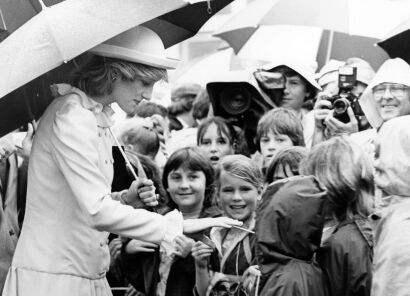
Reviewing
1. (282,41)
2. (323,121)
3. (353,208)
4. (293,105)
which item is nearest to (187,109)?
(282,41)

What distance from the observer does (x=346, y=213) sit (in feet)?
15.5

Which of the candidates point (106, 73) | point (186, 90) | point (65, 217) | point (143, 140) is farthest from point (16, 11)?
point (186, 90)

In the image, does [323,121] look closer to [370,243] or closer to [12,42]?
[370,243]

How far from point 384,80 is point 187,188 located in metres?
1.35

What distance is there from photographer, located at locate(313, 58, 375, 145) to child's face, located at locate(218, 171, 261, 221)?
89 centimetres

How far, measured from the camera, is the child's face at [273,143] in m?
6.62

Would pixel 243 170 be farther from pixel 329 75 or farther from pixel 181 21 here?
pixel 329 75

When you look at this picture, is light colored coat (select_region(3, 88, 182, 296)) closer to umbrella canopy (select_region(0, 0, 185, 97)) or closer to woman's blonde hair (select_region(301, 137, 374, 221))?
umbrella canopy (select_region(0, 0, 185, 97))

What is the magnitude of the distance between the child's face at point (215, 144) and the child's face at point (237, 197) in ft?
3.80

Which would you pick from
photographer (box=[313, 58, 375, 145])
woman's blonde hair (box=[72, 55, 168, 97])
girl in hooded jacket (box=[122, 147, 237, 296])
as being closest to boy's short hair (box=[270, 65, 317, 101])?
photographer (box=[313, 58, 375, 145])

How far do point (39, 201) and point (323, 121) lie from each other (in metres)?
2.63

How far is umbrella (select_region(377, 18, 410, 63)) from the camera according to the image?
→ 6.50 m

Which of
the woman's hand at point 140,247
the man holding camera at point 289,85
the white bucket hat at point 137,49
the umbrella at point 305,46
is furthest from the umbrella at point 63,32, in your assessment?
the umbrella at point 305,46

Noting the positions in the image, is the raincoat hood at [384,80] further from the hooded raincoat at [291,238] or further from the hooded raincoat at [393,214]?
the hooded raincoat at [291,238]
